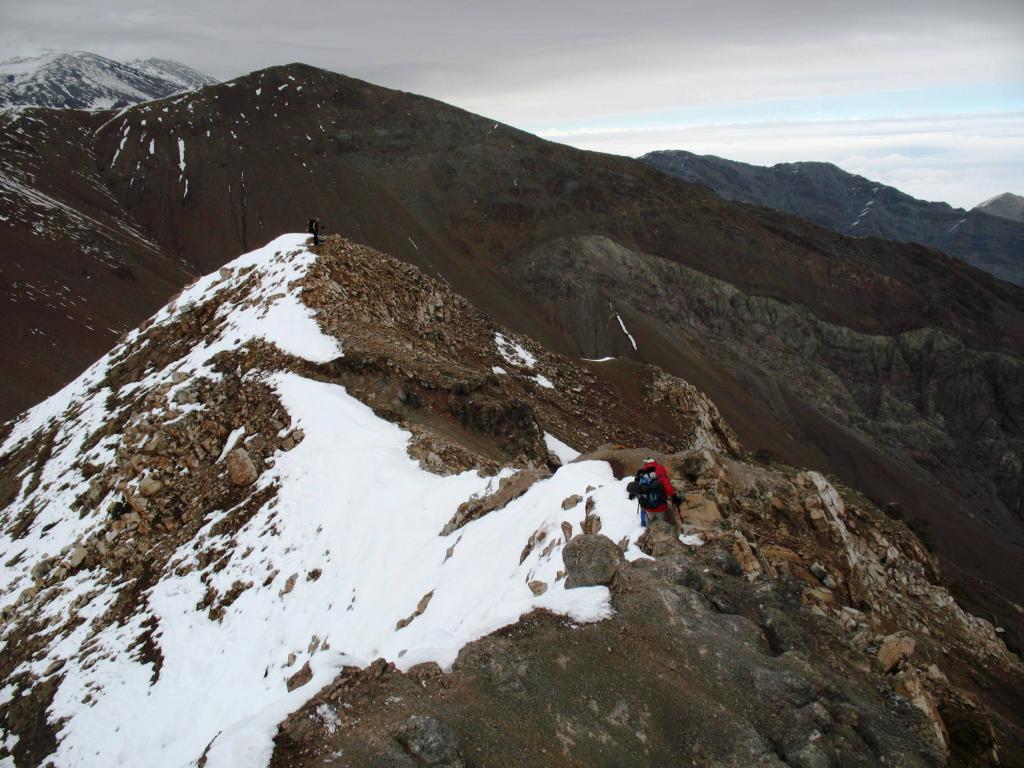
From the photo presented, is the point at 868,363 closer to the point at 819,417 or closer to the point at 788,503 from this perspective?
the point at 819,417

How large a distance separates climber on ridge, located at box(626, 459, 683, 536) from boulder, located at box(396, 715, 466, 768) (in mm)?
A: 4871

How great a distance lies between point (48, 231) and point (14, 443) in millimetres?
56843

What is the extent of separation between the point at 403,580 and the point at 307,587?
8.72 feet

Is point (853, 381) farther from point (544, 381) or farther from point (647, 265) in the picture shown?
point (544, 381)

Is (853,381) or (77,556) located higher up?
(77,556)

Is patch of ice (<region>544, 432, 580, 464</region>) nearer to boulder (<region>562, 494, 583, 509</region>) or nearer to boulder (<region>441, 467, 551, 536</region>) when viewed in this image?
boulder (<region>441, 467, 551, 536</region>)

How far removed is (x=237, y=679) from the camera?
13133 mm

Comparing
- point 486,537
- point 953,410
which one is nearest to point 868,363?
point 953,410

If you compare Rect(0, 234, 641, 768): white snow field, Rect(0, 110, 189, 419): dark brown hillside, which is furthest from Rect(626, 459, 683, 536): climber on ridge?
Rect(0, 110, 189, 419): dark brown hillside

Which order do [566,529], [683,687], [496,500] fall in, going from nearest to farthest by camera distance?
[683,687]
[566,529]
[496,500]

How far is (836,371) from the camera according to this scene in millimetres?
75500

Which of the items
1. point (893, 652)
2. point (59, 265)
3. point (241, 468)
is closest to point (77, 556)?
point (241, 468)

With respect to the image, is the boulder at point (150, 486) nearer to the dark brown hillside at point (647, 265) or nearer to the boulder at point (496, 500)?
the boulder at point (496, 500)

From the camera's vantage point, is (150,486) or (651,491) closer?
(651,491)
